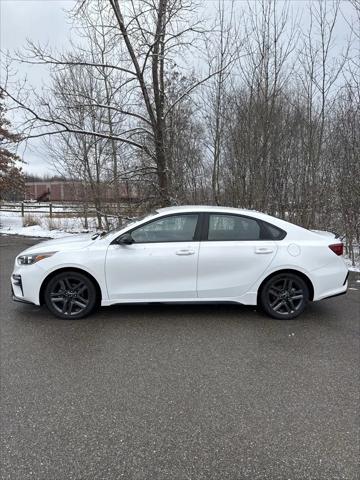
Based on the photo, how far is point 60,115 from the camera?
11.2 metres

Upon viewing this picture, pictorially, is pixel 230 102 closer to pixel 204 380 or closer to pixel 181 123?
pixel 181 123

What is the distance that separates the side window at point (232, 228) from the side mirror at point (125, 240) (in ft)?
3.45

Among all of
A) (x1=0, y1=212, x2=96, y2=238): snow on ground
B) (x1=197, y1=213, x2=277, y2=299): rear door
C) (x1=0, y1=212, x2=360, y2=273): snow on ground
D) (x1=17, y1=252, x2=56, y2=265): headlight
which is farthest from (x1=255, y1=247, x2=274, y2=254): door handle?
(x1=0, y1=212, x2=96, y2=238): snow on ground

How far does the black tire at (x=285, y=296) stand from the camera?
4.89 m

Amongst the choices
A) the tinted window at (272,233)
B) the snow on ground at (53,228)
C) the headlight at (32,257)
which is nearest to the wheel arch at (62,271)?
the headlight at (32,257)

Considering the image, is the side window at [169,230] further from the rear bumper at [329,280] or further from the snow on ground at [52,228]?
the snow on ground at [52,228]

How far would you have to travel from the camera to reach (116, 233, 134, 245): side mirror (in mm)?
4742

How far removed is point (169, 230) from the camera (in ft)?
16.1

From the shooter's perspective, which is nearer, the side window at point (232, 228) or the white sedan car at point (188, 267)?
the white sedan car at point (188, 267)

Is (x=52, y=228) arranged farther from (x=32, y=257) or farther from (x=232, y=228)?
(x=232, y=228)

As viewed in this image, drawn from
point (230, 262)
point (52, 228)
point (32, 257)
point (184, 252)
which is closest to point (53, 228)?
point (52, 228)

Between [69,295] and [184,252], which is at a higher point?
[184,252]

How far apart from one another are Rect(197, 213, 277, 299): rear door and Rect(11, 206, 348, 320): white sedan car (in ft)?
0.04

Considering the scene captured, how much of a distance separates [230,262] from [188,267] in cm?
56
